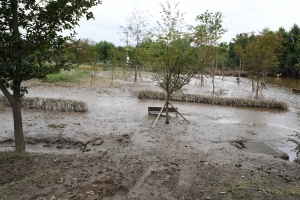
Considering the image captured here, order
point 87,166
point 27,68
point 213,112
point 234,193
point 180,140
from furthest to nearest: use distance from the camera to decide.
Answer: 1. point 213,112
2. point 180,140
3. point 87,166
4. point 27,68
5. point 234,193

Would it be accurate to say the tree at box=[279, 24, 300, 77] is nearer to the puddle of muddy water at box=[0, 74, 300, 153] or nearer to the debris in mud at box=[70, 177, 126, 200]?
the puddle of muddy water at box=[0, 74, 300, 153]

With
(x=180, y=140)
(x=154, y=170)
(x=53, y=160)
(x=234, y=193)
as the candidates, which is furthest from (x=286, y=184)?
(x=53, y=160)

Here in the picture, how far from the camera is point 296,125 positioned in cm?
1222

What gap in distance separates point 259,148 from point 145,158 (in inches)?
166

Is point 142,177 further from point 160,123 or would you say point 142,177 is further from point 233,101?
point 233,101

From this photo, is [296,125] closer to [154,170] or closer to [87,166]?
[154,170]

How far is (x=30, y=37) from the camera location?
5215 millimetres

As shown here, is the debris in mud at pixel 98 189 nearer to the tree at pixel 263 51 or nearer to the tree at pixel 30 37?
the tree at pixel 30 37

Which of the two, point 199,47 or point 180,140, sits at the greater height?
point 199,47

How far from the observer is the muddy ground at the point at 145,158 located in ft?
14.9

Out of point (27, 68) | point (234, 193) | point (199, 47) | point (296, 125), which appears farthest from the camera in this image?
point (296, 125)

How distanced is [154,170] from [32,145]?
440 centimetres

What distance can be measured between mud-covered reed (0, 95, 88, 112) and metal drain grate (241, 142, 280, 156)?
25.8 feet

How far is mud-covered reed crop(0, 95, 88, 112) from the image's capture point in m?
12.4
